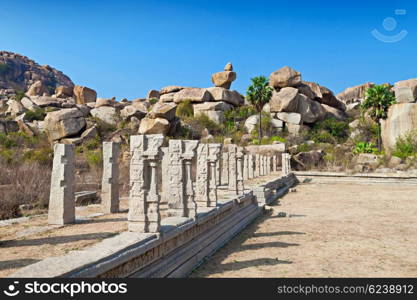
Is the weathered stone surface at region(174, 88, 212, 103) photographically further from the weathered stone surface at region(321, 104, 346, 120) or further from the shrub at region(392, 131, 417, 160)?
the shrub at region(392, 131, 417, 160)

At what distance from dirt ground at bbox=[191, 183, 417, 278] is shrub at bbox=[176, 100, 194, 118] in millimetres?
29898

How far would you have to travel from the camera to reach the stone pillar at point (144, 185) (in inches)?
218

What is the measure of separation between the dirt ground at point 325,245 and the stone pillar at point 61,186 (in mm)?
3081

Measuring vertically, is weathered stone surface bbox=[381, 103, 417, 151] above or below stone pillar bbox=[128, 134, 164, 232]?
above

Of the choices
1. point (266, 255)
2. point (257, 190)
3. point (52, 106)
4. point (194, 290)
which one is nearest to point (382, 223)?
point (257, 190)

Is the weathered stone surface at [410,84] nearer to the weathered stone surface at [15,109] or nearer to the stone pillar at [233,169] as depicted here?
the stone pillar at [233,169]

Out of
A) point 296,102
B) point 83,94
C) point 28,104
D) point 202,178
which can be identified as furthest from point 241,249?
point 83,94

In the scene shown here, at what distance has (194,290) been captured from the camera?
13.8ft

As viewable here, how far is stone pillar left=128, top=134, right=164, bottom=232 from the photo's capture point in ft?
18.2

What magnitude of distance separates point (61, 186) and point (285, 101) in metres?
37.6

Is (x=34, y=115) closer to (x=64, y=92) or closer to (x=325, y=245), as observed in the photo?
(x=64, y=92)

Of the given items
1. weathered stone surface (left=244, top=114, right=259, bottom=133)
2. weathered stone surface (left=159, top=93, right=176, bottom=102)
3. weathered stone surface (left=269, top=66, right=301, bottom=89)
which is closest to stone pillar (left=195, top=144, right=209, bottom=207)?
weathered stone surface (left=244, top=114, right=259, bottom=133)

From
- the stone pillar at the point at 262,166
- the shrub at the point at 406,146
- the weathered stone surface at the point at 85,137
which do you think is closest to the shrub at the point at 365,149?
the shrub at the point at 406,146

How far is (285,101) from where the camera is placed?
138ft
